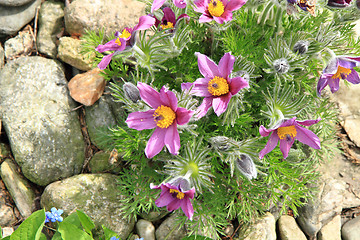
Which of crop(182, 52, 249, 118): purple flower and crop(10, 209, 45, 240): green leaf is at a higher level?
crop(182, 52, 249, 118): purple flower

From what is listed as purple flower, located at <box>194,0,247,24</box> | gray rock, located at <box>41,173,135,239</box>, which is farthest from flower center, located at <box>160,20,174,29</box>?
gray rock, located at <box>41,173,135,239</box>

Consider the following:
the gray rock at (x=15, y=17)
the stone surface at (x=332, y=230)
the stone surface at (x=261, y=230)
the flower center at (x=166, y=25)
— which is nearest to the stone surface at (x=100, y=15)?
the gray rock at (x=15, y=17)

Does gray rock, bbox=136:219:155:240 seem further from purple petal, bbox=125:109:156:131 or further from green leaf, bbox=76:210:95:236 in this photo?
purple petal, bbox=125:109:156:131

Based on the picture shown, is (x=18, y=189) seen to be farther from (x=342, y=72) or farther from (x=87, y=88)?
(x=342, y=72)

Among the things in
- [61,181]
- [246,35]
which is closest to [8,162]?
[61,181]

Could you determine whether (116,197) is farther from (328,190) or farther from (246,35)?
(328,190)

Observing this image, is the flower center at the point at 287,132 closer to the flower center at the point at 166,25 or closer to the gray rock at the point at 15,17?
the flower center at the point at 166,25

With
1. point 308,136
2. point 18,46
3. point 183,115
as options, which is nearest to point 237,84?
point 183,115

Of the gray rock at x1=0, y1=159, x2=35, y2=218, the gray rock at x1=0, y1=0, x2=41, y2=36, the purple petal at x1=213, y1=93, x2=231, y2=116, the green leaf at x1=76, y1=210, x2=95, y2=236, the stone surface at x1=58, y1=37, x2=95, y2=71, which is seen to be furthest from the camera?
the gray rock at x1=0, y1=0, x2=41, y2=36
